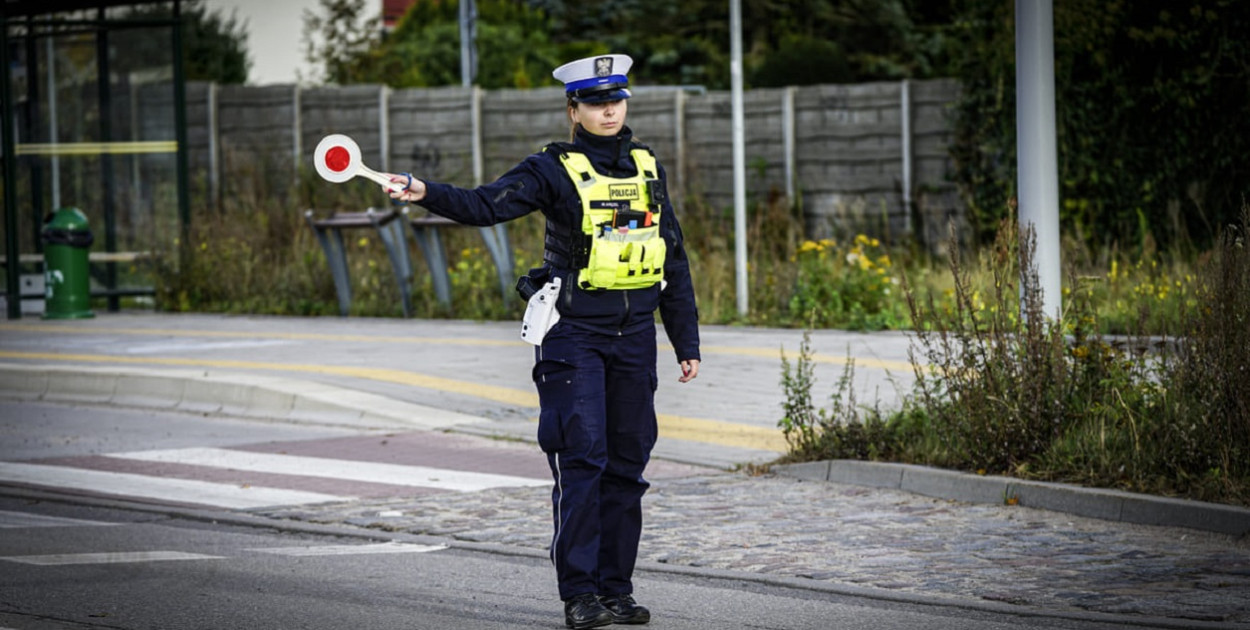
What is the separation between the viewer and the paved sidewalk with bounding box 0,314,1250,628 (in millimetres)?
6737

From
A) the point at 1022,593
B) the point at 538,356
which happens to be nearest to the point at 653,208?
the point at 538,356

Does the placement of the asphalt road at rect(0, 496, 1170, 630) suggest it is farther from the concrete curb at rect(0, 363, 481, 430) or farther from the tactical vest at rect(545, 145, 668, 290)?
the concrete curb at rect(0, 363, 481, 430)

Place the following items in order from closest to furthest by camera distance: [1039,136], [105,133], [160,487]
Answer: [1039,136]
[160,487]
[105,133]

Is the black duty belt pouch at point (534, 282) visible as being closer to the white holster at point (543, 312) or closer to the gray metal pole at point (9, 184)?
the white holster at point (543, 312)

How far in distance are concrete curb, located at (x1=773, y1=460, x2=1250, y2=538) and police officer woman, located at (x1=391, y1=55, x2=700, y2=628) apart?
8.51 ft

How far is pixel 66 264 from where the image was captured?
61.1ft

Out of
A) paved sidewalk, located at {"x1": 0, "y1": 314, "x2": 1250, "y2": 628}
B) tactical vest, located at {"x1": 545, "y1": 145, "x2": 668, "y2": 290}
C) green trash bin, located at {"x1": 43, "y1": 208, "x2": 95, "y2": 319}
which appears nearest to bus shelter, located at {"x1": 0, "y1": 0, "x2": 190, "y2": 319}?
green trash bin, located at {"x1": 43, "y1": 208, "x2": 95, "y2": 319}

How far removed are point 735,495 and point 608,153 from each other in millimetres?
3191

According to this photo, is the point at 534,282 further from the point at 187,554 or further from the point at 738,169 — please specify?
the point at 738,169

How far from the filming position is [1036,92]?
9047 millimetres

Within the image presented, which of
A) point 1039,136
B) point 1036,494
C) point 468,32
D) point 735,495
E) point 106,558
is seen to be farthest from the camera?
point 468,32

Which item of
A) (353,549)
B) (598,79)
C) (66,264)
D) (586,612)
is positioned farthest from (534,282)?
(66,264)

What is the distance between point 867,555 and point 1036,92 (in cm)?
288

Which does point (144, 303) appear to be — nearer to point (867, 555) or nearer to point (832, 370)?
point (832, 370)
